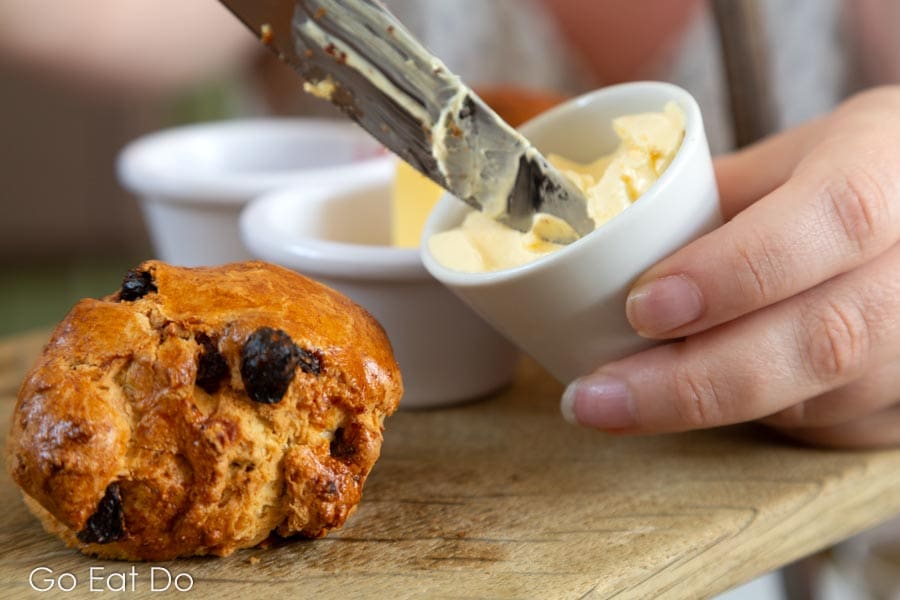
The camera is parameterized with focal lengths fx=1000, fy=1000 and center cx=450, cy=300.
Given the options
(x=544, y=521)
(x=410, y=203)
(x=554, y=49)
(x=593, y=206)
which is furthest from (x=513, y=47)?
(x=544, y=521)

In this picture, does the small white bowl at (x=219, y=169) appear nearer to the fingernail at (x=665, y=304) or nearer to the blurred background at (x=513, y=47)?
the blurred background at (x=513, y=47)

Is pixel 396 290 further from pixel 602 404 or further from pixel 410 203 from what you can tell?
pixel 602 404

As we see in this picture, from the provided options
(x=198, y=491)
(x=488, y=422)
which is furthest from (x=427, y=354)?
(x=198, y=491)

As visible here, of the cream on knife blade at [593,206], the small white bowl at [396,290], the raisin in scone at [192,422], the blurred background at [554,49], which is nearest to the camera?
the raisin in scone at [192,422]

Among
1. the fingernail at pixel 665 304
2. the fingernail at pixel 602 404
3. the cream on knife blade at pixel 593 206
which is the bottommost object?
the fingernail at pixel 602 404

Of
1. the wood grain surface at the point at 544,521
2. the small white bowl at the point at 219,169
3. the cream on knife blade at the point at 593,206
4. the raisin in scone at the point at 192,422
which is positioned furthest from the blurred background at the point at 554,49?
the raisin in scone at the point at 192,422

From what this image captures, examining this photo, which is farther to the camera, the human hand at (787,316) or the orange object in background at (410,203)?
the orange object in background at (410,203)

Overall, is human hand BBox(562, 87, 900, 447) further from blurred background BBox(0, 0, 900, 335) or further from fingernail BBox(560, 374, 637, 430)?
blurred background BBox(0, 0, 900, 335)
